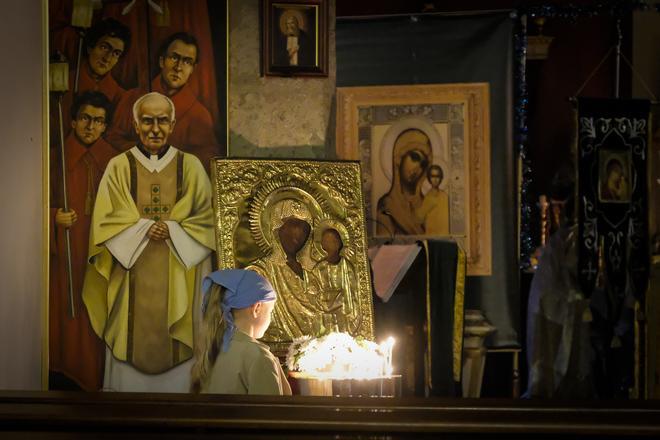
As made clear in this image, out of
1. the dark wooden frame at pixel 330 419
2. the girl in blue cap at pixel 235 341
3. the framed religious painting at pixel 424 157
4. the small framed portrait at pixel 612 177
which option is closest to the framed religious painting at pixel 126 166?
the girl in blue cap at pixel 235 341

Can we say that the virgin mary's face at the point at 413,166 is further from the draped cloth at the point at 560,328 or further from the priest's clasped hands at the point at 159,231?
the priest's clasped hands at the point at 159,231

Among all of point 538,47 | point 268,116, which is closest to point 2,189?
point 268,116

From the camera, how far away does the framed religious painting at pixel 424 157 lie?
10242mm

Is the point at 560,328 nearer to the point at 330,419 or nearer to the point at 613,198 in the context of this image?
the point at 613,198

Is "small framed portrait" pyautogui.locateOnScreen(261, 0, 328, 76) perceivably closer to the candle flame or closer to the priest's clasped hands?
the priest's clasped hands

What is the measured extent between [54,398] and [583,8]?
25.7 feet

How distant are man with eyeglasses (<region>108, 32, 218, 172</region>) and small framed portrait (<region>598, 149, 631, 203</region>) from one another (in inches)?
126

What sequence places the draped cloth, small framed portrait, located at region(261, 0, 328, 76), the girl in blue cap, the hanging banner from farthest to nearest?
the draped cloth
the hanging banner
small framed portrait, located at region(261, 0, 328, 76)
the girl in blue cap

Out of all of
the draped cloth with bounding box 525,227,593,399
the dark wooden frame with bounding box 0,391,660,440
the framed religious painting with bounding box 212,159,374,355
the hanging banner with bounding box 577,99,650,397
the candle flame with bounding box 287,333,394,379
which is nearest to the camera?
the dark wooden frame with bounding box 0,391,660,440

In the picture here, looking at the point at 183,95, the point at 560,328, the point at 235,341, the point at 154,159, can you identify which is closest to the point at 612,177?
the point at 560,328

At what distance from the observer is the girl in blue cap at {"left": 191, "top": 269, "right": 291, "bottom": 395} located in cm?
482

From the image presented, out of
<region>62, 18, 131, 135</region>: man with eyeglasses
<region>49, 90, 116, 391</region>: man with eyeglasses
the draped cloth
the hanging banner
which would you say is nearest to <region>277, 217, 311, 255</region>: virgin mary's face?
<region>49, 90, 116, 391</region>: man with eyeglasses

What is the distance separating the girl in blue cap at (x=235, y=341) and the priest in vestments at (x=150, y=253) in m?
1.82

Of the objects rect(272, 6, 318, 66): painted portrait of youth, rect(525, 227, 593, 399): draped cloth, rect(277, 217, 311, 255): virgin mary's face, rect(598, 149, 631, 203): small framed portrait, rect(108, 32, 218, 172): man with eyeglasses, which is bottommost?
rect(525, 227, 593, 399): draped cloth
